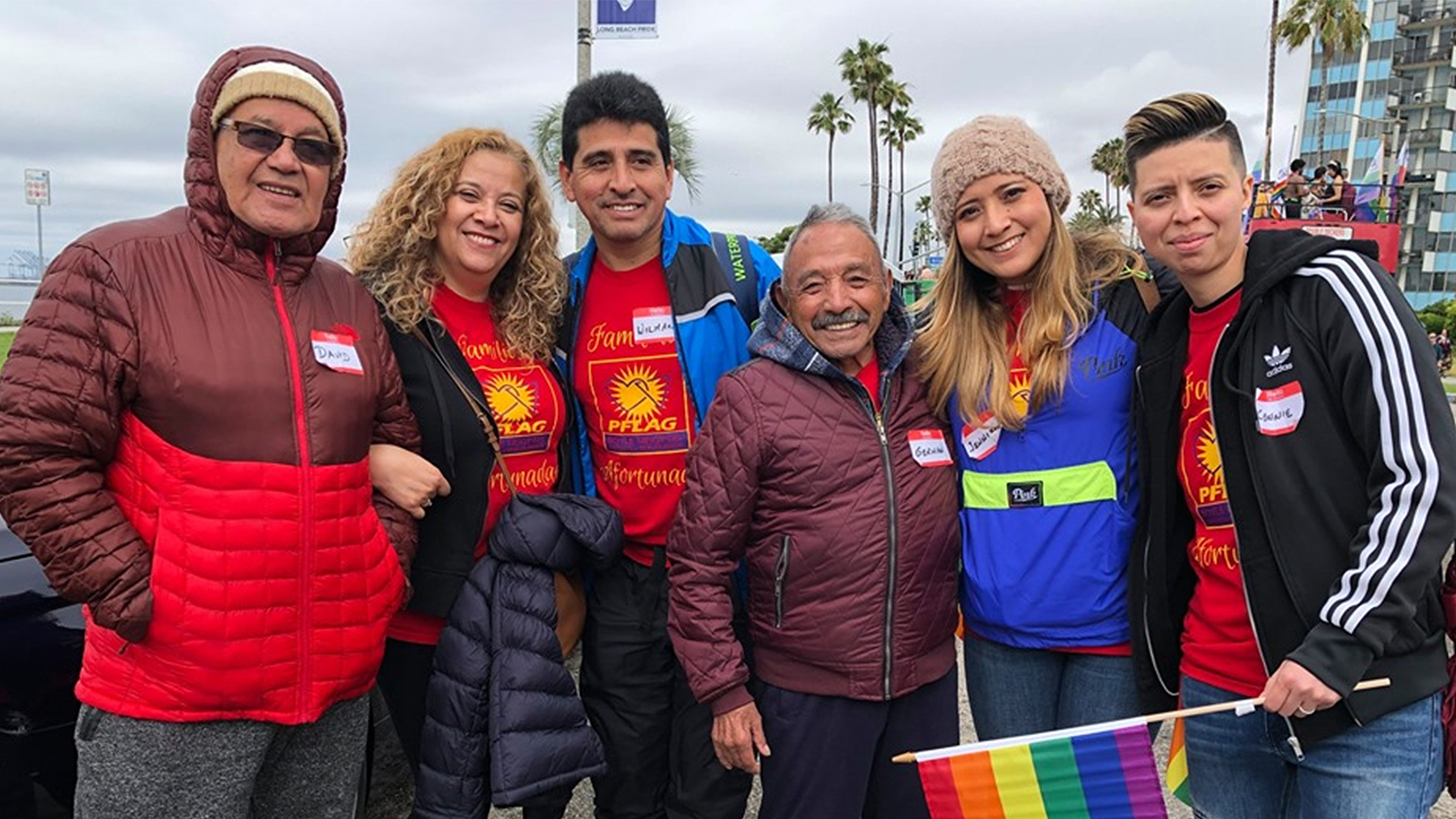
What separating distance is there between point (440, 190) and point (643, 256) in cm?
70

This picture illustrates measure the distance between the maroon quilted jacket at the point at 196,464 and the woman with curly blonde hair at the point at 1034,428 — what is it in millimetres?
1625

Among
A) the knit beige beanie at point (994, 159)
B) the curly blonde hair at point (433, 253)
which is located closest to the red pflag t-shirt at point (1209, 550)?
the knit beige beanie at point (994, 159)

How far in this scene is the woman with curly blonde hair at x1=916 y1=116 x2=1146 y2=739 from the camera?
248 cm

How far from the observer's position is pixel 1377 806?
2.00 m

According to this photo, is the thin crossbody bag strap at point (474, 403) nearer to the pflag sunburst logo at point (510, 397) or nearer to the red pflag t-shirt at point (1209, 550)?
the pflag sunburst logo at point (510, 397)

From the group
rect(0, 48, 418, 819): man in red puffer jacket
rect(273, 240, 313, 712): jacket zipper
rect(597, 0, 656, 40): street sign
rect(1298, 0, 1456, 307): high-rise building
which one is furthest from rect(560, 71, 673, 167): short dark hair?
rect(1298, 0, 1456, 307): high-rise building

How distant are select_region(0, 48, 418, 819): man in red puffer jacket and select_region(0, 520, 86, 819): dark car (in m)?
0.37

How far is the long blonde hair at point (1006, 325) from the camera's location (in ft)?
8.32

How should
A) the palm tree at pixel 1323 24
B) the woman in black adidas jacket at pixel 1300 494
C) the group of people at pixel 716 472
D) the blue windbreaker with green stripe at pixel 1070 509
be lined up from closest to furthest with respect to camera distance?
the woman in black adidas jacket at pixel 1300 494 < the group of people at pixel 716 472 < the blue windbreaker with green stripe at pixel 1070 509 < the palm tree at pixel 1323 24

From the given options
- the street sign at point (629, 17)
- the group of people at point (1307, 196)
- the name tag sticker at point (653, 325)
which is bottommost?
the name tag sticker at point (653, 325)

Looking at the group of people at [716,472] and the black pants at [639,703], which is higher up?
the group of people at [716,472]

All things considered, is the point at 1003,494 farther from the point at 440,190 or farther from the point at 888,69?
the point at 888,69

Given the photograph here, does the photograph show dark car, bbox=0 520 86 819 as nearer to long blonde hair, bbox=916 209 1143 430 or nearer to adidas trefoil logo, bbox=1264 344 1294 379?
long blonde hair, bbox=916 209 1143 430

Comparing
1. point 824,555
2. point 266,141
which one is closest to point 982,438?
point 824,555
